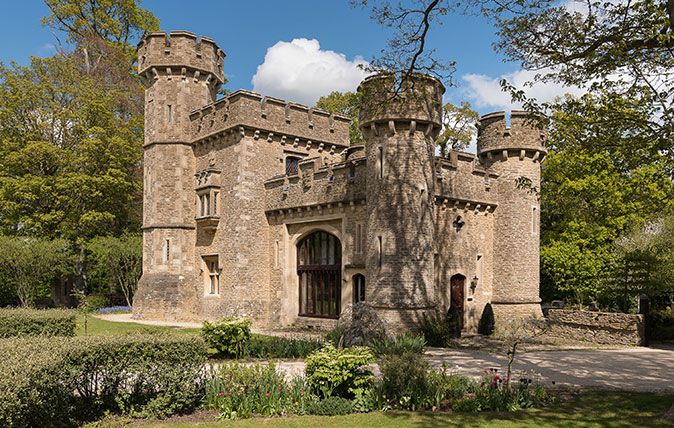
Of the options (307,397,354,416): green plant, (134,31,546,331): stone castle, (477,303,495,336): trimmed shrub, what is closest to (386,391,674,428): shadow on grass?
(307,397,354,416): green plant

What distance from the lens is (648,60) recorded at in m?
10.2

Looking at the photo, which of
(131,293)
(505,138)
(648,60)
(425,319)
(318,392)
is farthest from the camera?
(131,293)

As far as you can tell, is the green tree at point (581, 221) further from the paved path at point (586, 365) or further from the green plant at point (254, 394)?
the green plant at point (254, 394)

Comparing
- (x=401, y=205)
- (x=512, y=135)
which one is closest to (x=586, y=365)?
(x=401, y=205)

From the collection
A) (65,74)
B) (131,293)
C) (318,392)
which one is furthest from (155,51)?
(318,392)

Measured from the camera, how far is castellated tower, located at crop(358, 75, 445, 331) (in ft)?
52.4

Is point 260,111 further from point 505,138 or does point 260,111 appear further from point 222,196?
point 505,138

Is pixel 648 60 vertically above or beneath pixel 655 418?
above

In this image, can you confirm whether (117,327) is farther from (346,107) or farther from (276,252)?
(346,107)

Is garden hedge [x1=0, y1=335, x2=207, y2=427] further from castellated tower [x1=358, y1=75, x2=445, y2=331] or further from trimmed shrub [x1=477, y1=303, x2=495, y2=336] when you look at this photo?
trimmed shrub [x1=477, y1=303, x2=495, y2=336]

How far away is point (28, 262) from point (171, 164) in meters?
8.37

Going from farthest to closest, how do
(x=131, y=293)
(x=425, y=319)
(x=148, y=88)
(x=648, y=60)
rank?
(x=131, y=293), (x=148, y=88), (x=425, y=319), (x=648, y=60)

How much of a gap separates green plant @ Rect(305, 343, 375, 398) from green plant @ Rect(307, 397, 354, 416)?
0.72 feet

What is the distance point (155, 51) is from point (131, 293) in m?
14.0
